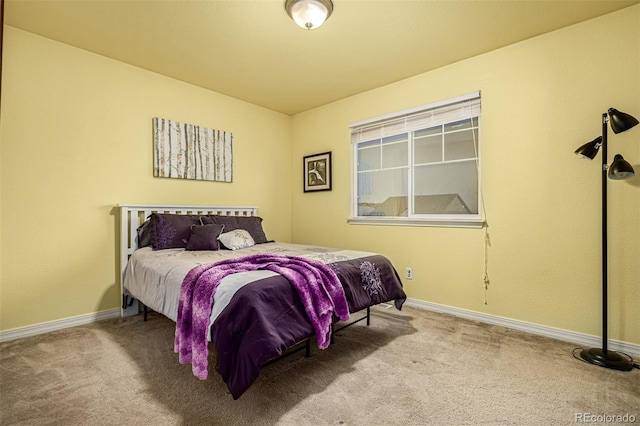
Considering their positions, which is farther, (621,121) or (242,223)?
(242,223)

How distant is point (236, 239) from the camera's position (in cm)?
319

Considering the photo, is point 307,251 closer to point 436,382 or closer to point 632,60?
point 436,382

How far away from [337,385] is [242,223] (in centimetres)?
214

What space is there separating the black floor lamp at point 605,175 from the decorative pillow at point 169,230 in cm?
336

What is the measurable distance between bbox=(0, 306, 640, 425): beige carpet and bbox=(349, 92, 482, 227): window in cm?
129

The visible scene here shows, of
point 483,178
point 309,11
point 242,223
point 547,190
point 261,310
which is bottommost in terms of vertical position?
point 261,310

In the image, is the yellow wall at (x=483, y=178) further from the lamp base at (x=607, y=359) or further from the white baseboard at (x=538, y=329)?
the lamp base at (x=607, y=359)

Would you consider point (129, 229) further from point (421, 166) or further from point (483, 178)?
point (483, 178)

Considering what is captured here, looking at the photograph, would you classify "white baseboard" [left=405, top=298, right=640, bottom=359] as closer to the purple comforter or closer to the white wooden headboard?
the purple comforter

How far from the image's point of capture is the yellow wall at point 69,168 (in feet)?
8.61

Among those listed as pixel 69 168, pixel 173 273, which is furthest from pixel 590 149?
pixel 69 168

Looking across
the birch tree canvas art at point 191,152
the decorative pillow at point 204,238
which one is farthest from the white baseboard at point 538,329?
the birch tree canvas art at point 191,152

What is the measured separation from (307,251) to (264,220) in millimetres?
1748
